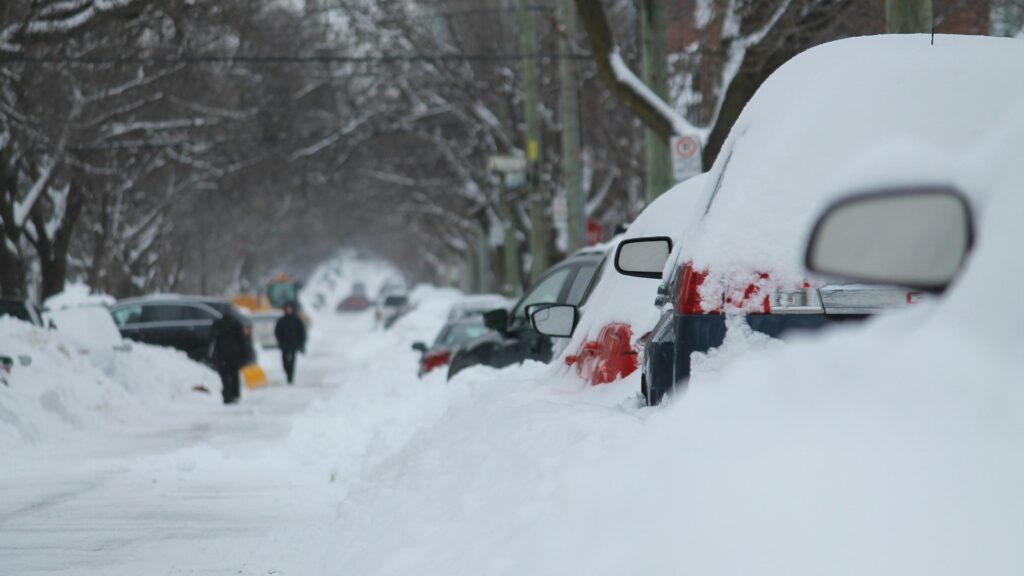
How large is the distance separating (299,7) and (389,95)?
5.95 m

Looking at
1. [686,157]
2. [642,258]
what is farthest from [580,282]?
[642,258]

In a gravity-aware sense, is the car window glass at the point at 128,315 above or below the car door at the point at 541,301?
below

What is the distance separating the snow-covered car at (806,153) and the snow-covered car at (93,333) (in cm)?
1864

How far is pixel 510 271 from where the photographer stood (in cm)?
4206

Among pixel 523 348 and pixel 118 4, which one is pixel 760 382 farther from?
pixel 118 4

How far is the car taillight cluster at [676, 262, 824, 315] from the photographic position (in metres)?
4.78

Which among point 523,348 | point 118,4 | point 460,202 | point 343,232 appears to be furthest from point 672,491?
point 343,232

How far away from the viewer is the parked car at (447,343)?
20719 mm

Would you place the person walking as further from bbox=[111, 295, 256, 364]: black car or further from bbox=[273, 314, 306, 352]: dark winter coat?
bbox=[111, 295, 256, 364]: black car

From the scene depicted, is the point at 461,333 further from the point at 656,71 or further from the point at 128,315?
the point at 128,315

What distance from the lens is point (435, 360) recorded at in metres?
20.7

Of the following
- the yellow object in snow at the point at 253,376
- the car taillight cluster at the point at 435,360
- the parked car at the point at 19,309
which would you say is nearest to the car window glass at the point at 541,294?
the car taillight cluster at the point at 435,360

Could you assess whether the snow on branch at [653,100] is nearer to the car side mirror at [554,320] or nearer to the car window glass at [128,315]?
the car side mirror at [554,320]

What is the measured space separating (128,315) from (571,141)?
10.8 metres
